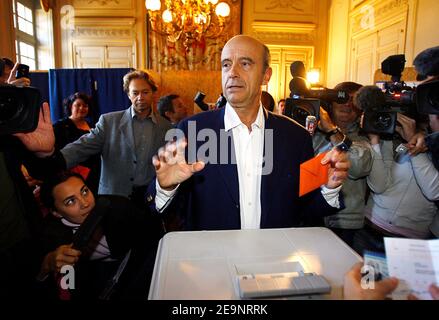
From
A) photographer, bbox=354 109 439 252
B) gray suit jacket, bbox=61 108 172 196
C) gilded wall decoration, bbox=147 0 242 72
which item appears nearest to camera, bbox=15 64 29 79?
gray suit jacket, bbox=61 108 172 196

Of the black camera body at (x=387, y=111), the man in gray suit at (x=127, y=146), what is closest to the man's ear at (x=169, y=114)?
the man in gray suit at (x=127, y=146)

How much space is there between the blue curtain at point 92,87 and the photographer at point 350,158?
4.57 meters

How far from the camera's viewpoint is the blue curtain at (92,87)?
5574mm

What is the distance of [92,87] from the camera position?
225 inches

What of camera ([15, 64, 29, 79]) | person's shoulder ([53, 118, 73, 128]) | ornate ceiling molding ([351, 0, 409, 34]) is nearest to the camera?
camera ([15, 64, 29, 79])

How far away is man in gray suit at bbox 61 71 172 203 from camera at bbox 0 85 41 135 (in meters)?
1.40

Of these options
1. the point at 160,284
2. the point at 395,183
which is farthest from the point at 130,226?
the point at 395,183

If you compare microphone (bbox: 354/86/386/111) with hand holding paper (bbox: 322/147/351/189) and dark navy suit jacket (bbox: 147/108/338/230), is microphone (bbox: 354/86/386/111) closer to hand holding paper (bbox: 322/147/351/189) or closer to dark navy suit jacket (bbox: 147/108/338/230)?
dark navy suit jacket (bbox: 147/108/338/230)

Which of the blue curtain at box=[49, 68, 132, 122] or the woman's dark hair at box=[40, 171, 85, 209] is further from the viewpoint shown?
the blue curtain at box=[49, 68, 132, 122]

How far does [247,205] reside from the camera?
1426 mm

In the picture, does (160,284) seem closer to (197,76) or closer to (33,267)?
(33,267)

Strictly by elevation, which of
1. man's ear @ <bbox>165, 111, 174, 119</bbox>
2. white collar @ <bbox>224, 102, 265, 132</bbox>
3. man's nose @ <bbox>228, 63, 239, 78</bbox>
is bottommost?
white collar @ <bbox>224, 102, 265, 132</bbox>

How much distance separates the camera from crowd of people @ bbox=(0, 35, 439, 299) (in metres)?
1.15

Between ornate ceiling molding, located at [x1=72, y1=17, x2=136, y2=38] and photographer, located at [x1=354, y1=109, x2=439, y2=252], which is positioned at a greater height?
ornate ceiling molding, located at [x1=72, y1=17, x2=136, y2=38]
